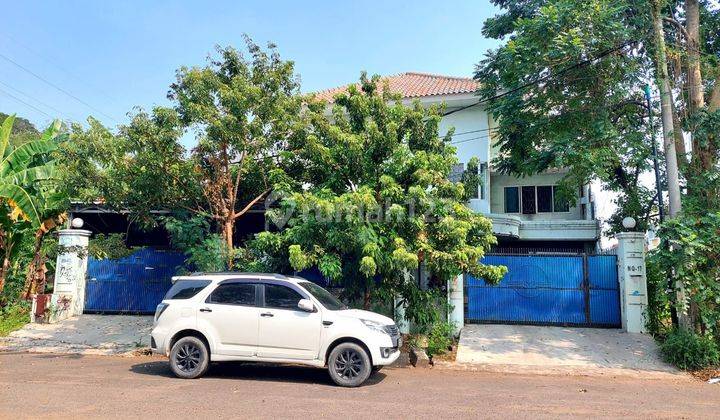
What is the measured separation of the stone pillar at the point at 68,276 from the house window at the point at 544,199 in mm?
15995

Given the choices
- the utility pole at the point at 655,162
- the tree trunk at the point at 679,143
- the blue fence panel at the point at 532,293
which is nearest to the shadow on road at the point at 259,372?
the blue fence panel at the point at 532,293

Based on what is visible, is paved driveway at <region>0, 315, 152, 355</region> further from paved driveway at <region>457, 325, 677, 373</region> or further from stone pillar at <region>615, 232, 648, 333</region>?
stone pillar at <region>615, 232, 648, 333</region>

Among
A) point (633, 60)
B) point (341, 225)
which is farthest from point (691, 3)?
point (341, 225)

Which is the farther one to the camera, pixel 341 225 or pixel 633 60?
pixel 633 60

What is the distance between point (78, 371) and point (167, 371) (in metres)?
1.56

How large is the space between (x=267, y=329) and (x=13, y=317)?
9.27m

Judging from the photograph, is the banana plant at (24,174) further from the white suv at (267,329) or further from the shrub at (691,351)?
the shrub at (691,351)

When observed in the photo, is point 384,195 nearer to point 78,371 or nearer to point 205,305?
point 205,305

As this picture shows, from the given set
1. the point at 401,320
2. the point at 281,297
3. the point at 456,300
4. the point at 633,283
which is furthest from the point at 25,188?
the point at 633,283

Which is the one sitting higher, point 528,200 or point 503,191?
point 503,191

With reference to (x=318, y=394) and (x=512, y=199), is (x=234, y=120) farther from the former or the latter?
(x=512, y=199)

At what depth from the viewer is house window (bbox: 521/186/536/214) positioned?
19531 mm

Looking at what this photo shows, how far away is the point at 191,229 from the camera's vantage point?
37.0ft

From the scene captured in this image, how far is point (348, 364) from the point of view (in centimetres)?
737
